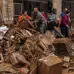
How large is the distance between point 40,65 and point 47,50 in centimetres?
142

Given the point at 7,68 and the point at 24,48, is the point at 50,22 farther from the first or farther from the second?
the point at 7,68

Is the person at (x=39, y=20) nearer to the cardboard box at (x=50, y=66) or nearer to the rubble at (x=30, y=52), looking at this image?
the rubble at (x=30, y=52)

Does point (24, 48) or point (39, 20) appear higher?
point (39, 20)

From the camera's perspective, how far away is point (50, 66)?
26.2 feet

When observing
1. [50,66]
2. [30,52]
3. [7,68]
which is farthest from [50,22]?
[50,66]

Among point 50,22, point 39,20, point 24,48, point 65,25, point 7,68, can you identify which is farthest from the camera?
point 65,25

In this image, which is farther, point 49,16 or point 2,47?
point 49,16

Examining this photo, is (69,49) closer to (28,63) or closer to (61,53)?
(61,53)

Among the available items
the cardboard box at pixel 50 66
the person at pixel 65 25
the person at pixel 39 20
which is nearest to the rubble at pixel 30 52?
the cardboard box at pixel 50 66

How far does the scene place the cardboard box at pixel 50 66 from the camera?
26.3 ft

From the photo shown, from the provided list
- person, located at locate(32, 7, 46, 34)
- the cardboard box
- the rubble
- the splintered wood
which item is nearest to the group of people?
person, located at locate(32, 7, 46, 34)

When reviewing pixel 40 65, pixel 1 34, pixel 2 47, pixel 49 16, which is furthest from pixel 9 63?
pixel 49 16

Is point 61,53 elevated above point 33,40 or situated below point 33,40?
below

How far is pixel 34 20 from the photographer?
14.4 metres
